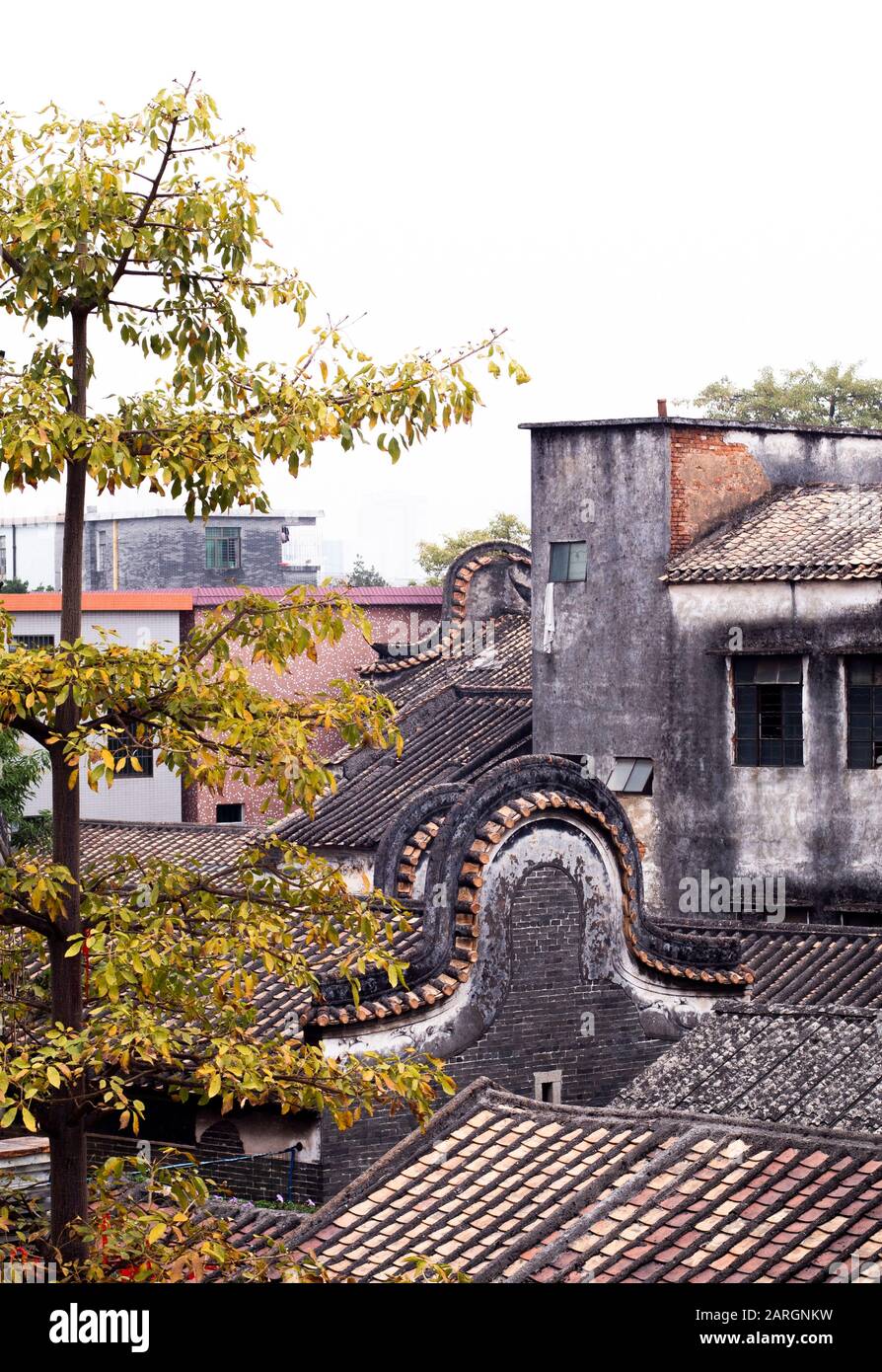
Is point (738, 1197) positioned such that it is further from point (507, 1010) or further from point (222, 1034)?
point (507, 1010)

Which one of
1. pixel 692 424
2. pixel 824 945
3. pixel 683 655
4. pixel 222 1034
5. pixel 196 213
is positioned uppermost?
pixel 692 424

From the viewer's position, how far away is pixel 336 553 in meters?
76.3

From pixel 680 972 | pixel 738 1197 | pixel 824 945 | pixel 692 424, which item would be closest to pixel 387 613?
pixel 692 424

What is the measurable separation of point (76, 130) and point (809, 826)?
19649mm

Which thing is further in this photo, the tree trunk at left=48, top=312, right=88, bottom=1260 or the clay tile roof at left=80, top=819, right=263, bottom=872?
the clay tile roof at left=80, top=819, right=263, bottom=872

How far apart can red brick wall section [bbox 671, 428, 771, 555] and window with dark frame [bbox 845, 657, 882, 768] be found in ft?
11.3

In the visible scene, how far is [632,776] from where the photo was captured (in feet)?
92.9

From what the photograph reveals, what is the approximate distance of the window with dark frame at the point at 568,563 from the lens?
95.3ft

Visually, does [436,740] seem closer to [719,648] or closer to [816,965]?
[719,648]

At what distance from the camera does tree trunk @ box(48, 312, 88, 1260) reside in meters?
8.30

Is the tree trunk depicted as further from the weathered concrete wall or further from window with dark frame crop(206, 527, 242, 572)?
window with dark frame crop(206, 527, 242, 572)

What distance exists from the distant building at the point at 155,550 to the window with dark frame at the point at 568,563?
20.3 m

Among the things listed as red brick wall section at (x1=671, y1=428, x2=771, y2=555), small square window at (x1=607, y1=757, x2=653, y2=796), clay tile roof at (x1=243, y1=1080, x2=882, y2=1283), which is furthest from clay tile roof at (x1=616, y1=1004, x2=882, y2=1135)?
red brick wall section at (x1=671, y1=428, x2=771, y2=555)

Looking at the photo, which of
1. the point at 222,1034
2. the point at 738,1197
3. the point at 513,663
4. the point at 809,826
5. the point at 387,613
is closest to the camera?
the point at 222,1034
